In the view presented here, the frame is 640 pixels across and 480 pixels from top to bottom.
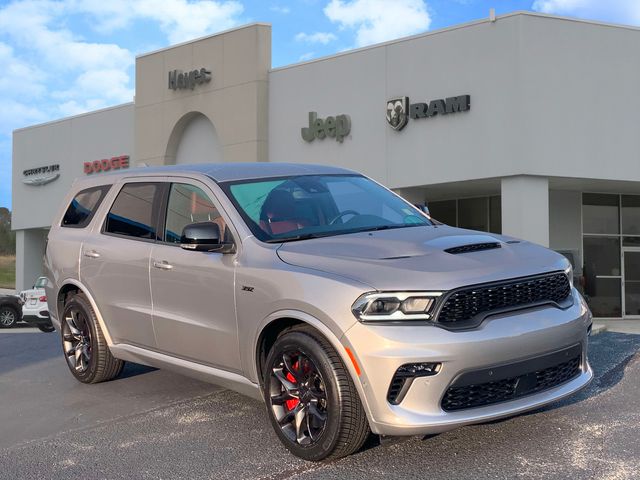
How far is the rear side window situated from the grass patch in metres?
54.8

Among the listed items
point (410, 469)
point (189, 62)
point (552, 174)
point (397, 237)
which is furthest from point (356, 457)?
point (189, 62)

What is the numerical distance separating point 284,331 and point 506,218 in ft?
51.2

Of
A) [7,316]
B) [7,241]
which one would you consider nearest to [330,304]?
[7,316]

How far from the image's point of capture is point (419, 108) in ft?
66.1

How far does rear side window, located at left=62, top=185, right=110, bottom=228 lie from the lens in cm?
662

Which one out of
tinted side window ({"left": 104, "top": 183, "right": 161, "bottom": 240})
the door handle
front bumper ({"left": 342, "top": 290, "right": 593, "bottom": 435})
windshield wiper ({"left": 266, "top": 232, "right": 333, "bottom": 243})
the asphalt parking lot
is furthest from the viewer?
tinted side window ({"left": 104, "top": 183, "right": 161, "bottom": 240})

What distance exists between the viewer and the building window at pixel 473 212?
74.3 feet

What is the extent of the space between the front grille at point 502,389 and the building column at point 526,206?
579 inches

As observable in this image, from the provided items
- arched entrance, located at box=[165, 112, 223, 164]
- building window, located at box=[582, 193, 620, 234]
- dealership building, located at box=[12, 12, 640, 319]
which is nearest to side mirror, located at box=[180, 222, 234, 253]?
dealership building, located at box=[12, 12, 640, 319]

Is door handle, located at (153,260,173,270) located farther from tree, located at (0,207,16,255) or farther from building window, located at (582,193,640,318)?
tree, located at (0,207,16,255)

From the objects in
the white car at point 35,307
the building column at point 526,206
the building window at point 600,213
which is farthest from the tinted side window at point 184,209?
the building window at point 600,213

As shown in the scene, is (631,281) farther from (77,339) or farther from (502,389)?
(502,389)

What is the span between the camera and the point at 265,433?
4.94 m

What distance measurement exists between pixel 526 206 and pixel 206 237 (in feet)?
49.1
